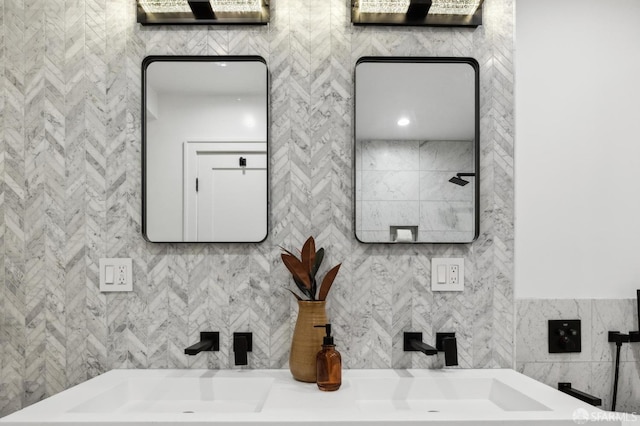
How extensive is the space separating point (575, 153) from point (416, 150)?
2.11 ft

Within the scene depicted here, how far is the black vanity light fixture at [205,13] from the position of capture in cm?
159

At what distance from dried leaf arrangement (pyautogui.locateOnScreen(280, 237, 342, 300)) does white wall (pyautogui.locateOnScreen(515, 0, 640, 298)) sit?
0.75m

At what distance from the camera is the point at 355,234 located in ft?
5.29

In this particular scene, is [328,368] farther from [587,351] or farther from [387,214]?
[587,351]

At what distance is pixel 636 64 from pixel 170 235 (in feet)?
6.03

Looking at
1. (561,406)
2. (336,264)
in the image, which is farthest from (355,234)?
(561,406)

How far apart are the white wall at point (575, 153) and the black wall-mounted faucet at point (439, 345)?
0.40 meters

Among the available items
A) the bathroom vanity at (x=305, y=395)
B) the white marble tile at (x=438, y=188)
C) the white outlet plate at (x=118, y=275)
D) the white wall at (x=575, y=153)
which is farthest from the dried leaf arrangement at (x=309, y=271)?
the white wall at (x=575, y=153)

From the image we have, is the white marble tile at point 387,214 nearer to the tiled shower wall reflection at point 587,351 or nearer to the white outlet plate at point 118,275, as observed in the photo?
the tiled shower wall reflection at point 587,351

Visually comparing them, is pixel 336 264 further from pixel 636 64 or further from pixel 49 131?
pixel 636 64

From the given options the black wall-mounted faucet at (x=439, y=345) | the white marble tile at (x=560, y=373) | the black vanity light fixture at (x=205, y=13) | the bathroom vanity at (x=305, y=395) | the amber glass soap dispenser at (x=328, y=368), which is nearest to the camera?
the bathroom vanity at (x=305, y=395)

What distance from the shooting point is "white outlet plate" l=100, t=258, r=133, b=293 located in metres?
1.61

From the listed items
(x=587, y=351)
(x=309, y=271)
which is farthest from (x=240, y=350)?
(x=587, y=351)

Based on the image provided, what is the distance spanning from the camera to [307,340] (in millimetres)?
1456
